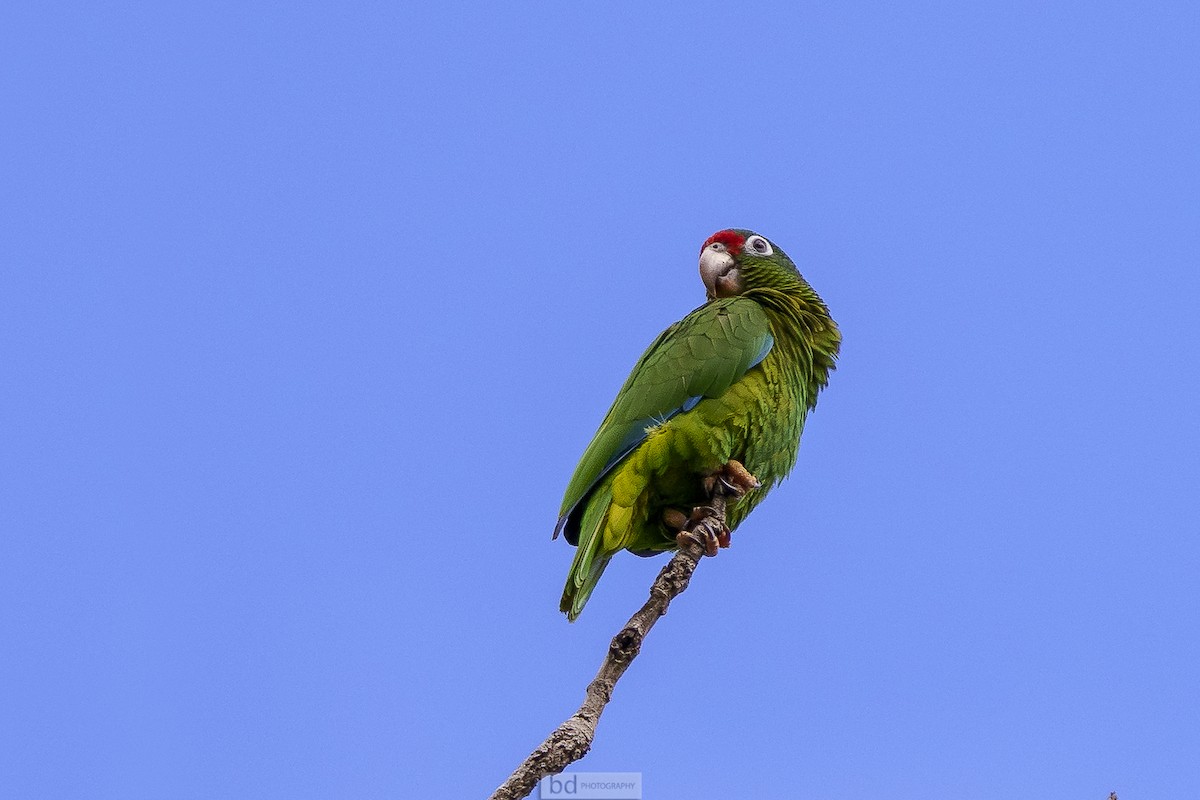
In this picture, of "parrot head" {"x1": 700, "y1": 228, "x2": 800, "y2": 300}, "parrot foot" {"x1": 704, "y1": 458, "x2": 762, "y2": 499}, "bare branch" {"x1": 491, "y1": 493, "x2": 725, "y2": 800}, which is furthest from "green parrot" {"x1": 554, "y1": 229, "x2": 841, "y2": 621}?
"bare branch" {"x1": 491, "y1": 493, "x2": 725, "y2": 800}

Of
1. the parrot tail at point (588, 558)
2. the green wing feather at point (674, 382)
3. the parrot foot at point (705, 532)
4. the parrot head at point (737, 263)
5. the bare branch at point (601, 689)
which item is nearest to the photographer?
the bare branch at point (601, 689)

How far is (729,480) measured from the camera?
6820 mm

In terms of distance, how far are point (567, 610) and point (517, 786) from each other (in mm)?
2430

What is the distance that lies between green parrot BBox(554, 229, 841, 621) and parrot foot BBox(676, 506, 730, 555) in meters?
0.03

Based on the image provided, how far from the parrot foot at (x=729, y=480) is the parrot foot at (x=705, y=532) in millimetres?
170

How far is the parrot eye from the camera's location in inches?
331

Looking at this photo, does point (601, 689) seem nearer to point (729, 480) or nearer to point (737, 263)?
point (729, 480)

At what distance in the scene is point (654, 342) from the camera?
25.4 ft

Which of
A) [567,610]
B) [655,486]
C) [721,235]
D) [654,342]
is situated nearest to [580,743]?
[567,610]

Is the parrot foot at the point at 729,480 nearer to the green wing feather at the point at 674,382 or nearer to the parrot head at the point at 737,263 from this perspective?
the green wing feather at the point at 674,382

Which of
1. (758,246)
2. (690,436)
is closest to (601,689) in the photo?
(690,436)

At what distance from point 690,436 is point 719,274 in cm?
193

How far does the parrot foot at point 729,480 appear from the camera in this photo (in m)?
6.80

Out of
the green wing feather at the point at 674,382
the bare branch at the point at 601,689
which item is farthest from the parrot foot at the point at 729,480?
the bare branch at the point at 601,689
